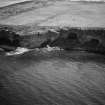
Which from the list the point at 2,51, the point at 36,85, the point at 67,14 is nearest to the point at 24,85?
the point at 36,85

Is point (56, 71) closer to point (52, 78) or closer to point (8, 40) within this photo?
point (52, 78)

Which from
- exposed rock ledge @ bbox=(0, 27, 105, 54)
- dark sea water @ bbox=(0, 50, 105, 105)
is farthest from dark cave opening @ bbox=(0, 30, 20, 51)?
dark sea water @ bbox=(0, 50, 105, 105)

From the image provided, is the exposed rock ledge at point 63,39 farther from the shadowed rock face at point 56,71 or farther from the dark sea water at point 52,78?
the dark sea water at point 52,78

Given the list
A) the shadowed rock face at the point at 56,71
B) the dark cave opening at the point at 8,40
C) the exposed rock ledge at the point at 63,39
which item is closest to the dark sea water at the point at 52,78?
the shadowed rock face at the point at 56,71

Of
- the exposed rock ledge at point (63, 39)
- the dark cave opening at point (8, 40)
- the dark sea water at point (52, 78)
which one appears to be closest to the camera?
the dark sea water at point (52, 78)

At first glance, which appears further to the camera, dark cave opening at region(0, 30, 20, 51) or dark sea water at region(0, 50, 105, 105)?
dark cave opening at region(0, 30, 20, 51)

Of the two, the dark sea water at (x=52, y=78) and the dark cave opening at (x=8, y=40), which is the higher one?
the dark cave opening at (x=8, y=40)

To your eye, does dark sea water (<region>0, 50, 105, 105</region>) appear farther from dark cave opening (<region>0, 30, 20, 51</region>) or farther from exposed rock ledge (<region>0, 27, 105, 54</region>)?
dark cave opening (<region>0, 30, 20, 51</region>)

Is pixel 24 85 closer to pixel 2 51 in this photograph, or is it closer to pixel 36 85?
pixel 36 85
